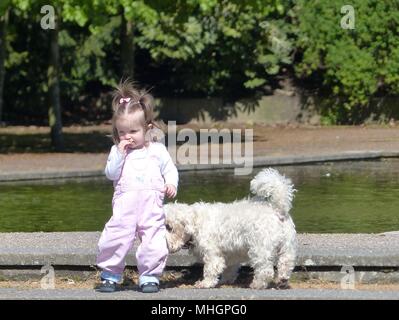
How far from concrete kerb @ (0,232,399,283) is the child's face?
862mm

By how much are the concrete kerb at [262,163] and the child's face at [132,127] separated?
8.85m

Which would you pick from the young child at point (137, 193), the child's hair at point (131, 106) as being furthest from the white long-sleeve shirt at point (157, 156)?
the child's hair at point (131, 106)

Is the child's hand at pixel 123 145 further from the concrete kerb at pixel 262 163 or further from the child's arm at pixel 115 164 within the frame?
the concrete kerb at pixel 262 163

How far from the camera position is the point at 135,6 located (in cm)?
1916

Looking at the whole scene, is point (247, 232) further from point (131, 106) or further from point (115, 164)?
point (131, 106)

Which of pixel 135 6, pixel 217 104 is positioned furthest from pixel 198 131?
pixel 135 6

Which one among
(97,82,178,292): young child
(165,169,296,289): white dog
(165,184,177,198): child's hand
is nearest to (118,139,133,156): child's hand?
(97,82,178,292): young child

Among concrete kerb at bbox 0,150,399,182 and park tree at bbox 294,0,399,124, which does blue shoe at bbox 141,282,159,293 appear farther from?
park tree at bbox 294,0,399,124

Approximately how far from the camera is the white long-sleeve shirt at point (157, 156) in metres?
7.81

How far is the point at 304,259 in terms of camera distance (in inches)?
314
